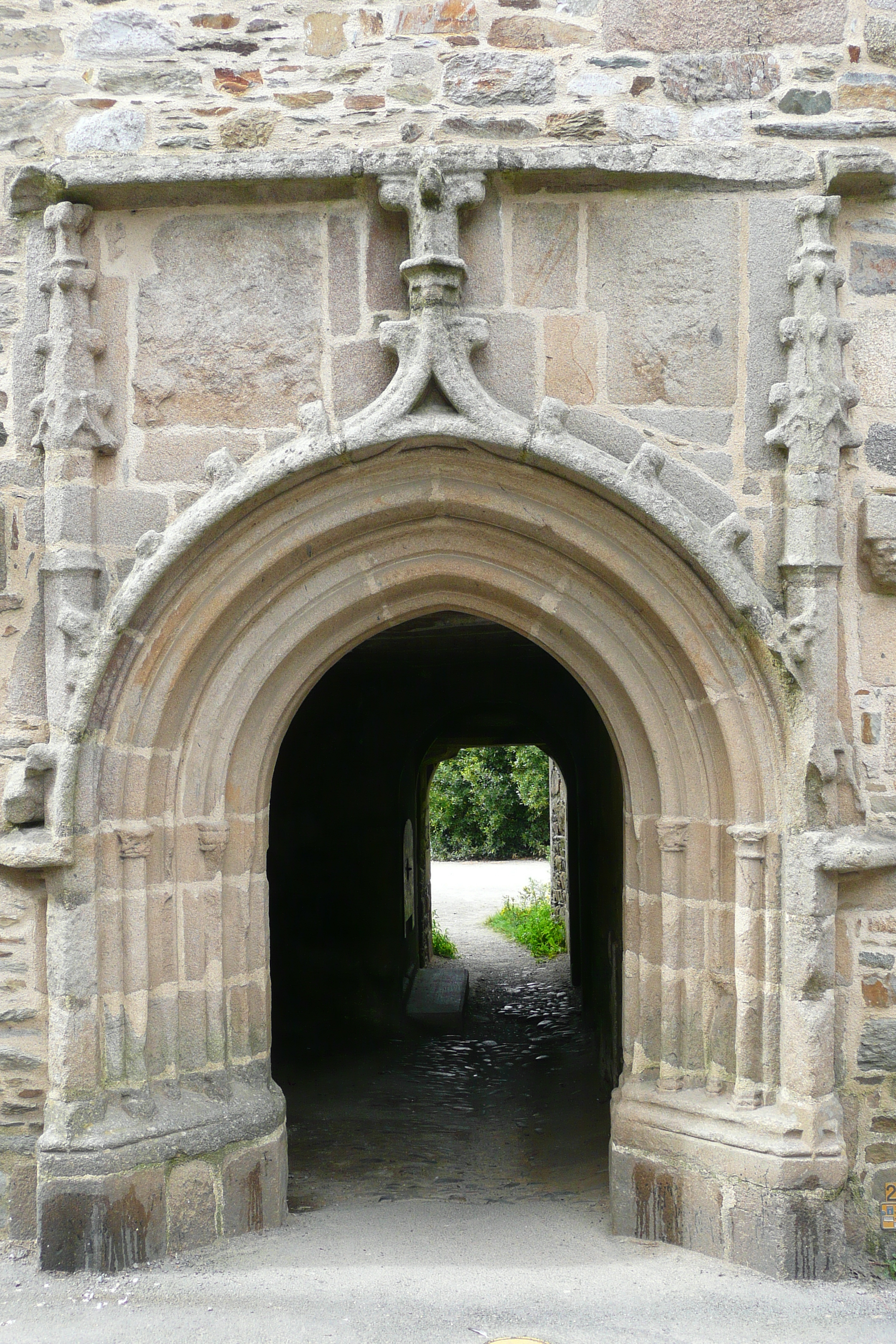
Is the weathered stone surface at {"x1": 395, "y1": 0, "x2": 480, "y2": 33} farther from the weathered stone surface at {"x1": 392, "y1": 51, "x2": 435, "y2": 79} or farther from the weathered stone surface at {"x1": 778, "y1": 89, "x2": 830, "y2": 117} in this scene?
the weathered stone surface at {"x1": 778, "y1": 89, "x2": 830, "y2": 117}

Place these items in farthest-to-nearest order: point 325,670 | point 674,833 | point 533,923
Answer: point 533,923, point 325,670, point 674,833

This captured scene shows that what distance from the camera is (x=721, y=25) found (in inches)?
147

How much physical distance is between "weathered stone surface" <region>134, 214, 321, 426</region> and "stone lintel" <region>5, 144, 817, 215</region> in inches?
5.0

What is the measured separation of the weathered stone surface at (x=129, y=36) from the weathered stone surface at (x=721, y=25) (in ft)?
4.96

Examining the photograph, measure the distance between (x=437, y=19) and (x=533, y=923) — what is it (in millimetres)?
9888

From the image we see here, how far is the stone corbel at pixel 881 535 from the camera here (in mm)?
3670

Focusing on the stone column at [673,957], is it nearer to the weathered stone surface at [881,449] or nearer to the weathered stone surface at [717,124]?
the weathered stone surface at [881,449]

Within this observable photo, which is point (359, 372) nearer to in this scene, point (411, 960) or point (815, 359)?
point (815, 359)

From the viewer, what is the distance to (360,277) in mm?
3740

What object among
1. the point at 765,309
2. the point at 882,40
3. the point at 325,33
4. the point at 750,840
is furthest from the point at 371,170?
the point at 750,840

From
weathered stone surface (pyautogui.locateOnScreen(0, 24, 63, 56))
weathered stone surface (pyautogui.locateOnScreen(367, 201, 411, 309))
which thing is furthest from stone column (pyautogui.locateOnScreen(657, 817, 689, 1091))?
weathered stone surface (pyautogui.locateOnScreen(0, 24, 63, 56))

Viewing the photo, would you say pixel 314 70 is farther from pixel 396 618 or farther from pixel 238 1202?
pixel 238 1202

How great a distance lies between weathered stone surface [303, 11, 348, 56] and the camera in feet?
12.2

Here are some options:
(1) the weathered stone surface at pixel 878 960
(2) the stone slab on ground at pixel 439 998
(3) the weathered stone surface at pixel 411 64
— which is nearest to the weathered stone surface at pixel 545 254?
(3) the weathered stone surface at pixel 411 64
